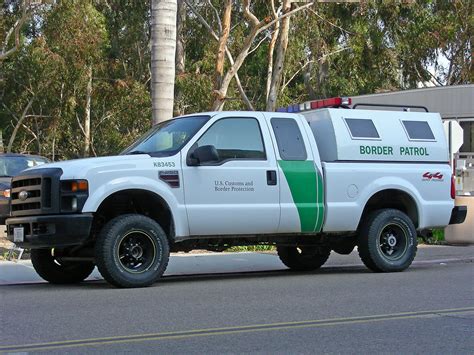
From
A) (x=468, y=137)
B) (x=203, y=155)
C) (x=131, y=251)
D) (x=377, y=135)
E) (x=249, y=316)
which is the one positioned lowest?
(x=249, y=316)

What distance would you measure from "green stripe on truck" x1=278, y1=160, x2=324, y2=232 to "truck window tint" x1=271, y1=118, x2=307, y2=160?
0.34ft

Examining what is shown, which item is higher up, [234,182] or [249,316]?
[234,182]

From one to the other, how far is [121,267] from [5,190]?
739cm

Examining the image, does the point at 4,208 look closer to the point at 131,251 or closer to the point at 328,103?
the point at 131,251

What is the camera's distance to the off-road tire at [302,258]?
41.9 ft

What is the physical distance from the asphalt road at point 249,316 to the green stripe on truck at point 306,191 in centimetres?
83

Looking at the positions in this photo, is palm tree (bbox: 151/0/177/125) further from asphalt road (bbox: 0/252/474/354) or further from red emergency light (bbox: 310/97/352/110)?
asphalt road (bbox: 0/252/474/354)

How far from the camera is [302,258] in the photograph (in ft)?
42.0

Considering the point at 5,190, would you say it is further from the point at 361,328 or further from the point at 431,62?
the point at 431,62

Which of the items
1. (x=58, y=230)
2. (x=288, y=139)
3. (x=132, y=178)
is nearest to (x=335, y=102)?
(x=288, y=139)

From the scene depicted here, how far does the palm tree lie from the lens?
16.4m

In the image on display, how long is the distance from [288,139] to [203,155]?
152 centimetres

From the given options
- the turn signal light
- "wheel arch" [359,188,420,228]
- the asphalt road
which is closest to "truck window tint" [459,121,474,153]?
"wheel arch" [359,188,420,228]

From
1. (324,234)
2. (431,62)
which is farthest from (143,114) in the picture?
(324,234)
